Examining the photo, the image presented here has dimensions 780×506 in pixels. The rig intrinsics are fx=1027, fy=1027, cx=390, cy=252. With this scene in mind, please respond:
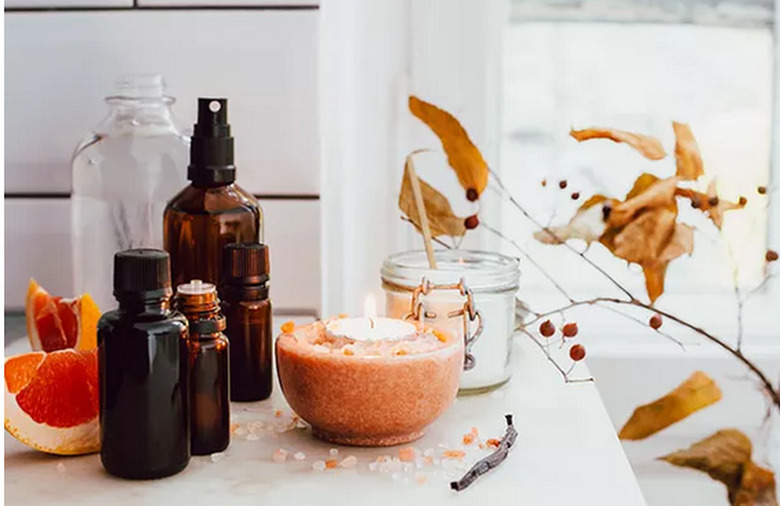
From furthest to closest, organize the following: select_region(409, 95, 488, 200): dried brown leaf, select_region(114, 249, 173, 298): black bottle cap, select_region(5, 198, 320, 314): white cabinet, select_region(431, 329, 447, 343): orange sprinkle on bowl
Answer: select_region(5, 198, 320, 314): white cabinet, select_region(409, 95, 488, 200): dried brown leaf, select_region(431, 329, 447, 343): orange sprinkle on bowl, select_region(114, 249, 173, 298): black bottle cap

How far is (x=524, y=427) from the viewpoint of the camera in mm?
729

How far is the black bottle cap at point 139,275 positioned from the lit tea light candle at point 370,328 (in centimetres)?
14

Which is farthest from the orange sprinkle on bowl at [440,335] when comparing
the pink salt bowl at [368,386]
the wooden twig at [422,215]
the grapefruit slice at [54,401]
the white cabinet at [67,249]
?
the white cabinet at [67,249]

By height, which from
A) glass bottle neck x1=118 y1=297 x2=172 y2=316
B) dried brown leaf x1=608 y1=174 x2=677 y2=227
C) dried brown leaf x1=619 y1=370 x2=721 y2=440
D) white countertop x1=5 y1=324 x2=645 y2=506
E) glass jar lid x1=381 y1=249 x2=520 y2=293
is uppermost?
dried brown leaf x1=608 y1=174 x2=677 y2=227

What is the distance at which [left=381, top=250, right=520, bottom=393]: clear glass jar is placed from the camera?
2.58 ft

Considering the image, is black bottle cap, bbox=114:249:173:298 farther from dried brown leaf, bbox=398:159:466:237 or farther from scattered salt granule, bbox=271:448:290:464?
dried brown leaf, bbox=398:159:466:237

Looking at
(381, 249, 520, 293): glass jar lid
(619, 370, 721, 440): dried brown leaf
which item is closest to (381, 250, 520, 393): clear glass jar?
(381, 249, 520, 293): glass jar lid

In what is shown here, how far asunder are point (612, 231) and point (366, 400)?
397 millimetres

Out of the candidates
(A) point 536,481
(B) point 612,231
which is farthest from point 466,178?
(A) point 536,481

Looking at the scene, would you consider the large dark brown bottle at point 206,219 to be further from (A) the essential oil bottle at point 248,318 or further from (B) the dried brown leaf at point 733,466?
(B) the dried brown leaf at point 733,466

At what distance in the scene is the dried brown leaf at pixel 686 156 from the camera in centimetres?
92

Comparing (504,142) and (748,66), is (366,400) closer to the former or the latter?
(504,142)

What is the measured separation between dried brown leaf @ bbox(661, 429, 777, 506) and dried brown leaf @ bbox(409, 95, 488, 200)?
0.33 metres

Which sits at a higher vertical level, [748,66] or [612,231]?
[748,66]
